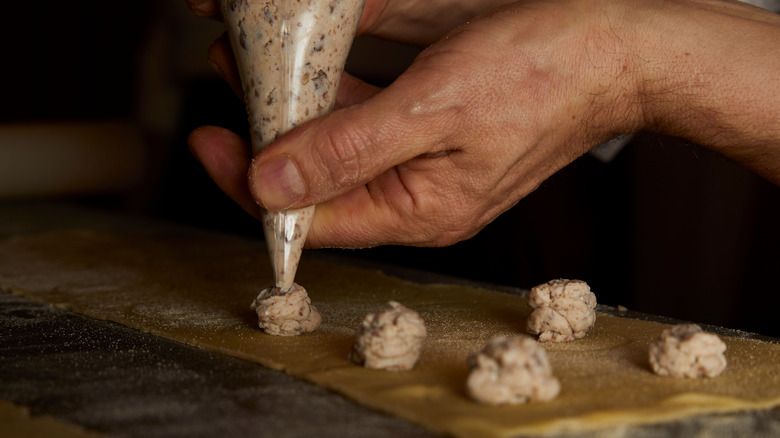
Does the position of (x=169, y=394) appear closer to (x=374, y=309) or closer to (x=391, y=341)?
(x=391, y=341)

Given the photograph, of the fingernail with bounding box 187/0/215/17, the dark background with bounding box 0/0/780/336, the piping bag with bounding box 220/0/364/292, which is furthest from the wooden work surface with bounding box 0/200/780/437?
the dark background with bounding box 0/0/780/336

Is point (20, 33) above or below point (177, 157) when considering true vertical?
above

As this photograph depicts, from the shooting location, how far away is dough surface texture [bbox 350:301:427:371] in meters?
1.02

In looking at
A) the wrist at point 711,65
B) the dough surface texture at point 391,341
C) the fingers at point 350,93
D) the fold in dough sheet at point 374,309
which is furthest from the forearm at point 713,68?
the dough surface texture at point 391,341

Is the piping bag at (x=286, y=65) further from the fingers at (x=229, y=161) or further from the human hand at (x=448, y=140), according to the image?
the fingers at (x=229, y=161)

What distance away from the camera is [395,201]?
4.52 feet

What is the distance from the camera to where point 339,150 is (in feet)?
3.86

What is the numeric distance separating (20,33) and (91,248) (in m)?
2.68

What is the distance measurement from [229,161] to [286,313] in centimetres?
32

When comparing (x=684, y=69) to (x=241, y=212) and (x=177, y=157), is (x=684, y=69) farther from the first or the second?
(x=177, y=157)

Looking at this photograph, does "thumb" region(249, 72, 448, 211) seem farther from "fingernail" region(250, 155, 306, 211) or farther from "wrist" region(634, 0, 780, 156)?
"wrist" region(634, 0, 780, 156)

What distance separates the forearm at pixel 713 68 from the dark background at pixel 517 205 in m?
0.13

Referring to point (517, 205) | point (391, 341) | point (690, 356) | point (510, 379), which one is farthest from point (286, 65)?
point (517, 205)

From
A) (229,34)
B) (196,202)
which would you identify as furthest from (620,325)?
(196,202)
